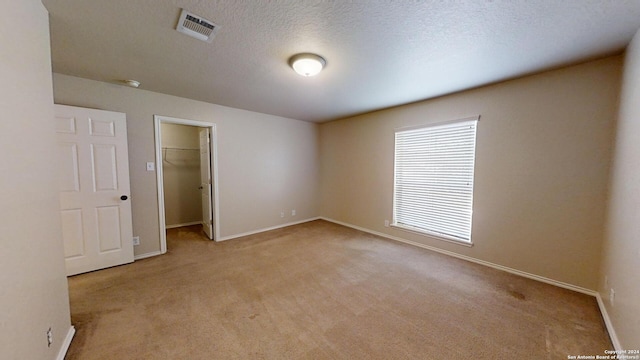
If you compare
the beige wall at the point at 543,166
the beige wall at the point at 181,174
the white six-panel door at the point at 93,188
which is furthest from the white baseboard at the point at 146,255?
the beige wall at the point at 543,166

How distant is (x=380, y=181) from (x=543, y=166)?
2192 millimetres

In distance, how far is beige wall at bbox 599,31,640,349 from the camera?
142 cm

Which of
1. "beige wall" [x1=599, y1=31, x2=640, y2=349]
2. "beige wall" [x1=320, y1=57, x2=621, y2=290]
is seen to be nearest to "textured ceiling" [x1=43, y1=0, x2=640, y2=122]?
"beige wall" [x1=320, y1=57, x2=621, y2=290]

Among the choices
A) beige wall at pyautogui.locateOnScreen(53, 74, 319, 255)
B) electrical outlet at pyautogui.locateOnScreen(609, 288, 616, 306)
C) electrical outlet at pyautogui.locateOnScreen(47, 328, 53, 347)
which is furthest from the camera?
beige wall at pyautogui.locateOnScreen(53, 74, 319, 255)

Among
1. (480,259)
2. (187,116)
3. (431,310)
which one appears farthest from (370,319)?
(187,116)

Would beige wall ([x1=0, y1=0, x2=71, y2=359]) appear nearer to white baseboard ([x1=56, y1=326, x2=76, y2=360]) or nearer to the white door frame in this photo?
white baseboard ([x1=56, y1=326, x2=76, y2=360])

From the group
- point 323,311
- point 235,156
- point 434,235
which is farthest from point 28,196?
point 434,235

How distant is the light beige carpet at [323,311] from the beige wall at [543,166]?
35 centimetres

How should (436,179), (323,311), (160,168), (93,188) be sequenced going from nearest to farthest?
(323,311) < (93,188) < (160,168) < (436,179)

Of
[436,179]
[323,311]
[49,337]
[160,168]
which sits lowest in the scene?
[323,311]

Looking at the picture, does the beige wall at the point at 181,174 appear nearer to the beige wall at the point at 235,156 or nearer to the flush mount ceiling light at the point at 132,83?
the beige wall at the point at 235,156

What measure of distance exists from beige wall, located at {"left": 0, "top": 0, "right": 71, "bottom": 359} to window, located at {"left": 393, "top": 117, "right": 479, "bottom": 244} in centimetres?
400

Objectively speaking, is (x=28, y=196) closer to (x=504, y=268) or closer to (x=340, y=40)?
(x=340, y=40)

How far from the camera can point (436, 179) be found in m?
3.38
